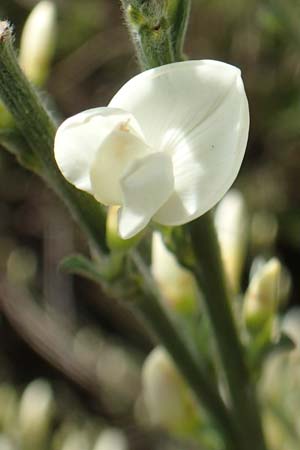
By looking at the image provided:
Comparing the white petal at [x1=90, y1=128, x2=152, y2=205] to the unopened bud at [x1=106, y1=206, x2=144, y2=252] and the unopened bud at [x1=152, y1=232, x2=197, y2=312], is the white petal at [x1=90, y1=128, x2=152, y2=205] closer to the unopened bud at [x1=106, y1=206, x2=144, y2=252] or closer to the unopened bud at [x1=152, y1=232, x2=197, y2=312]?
the unopened bud at [x1=106, y1=206, x2=144, y2=252]

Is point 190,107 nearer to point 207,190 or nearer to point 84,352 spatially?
point 207,190

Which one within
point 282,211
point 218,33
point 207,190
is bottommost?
A: point 282,211

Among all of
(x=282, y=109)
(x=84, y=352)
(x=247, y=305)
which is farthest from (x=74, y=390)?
(x=247, y=305)

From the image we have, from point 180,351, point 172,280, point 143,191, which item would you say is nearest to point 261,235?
point 172,280

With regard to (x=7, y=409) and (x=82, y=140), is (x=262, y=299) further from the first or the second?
(x=7, y=409)

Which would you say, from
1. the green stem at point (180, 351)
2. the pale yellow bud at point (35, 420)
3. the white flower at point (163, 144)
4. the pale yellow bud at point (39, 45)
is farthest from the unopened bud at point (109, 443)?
the white flower at point (163, 144)
